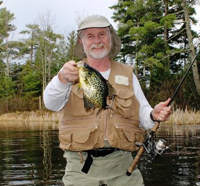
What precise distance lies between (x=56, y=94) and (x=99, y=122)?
0.48 m

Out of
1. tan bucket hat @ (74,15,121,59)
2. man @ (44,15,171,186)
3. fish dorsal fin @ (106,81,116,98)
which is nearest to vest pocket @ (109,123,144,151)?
man @ (44,15,171,186)

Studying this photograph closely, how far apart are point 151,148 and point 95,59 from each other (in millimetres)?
1045

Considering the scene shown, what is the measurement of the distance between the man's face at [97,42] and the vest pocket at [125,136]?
715 mm

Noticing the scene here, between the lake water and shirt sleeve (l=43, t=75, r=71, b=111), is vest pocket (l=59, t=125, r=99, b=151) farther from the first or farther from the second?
the lake water

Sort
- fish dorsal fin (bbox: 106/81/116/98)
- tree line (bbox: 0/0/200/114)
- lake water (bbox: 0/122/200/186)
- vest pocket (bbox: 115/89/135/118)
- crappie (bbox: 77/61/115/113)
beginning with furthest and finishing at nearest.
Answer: tree line (bbox: 0/0/200/114), lake water (bbox: 0/122/200/186), vest pocket (bbox: 115/89/135/118), fish dorsal fin (bbox: 106/81/116/98), crappie (bbox: 77/61/115/113)

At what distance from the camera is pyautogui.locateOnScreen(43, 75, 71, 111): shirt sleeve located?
10.3 ft

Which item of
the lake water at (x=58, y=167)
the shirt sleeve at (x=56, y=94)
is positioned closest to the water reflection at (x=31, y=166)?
the lake water at (x=58, y=167)

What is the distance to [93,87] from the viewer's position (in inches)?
113

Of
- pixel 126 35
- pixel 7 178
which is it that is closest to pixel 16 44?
pixel 126 35

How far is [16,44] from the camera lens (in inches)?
2026

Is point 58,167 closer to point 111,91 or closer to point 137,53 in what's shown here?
point 111,91

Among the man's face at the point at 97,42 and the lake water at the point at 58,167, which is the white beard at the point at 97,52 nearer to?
the man's face at the point at 97,42

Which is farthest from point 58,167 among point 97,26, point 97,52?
point 97,26

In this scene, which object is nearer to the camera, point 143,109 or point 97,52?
point 97,52
